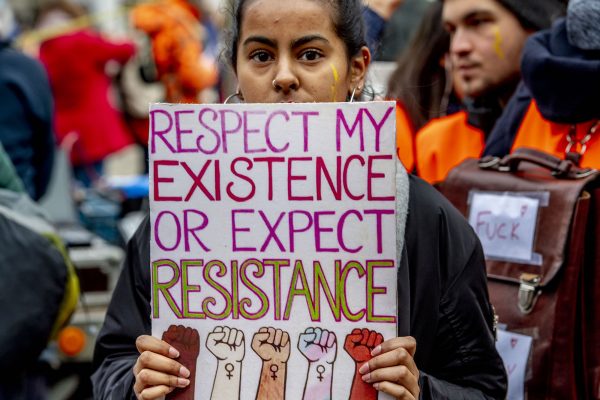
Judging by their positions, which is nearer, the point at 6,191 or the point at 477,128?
the point at 6,191

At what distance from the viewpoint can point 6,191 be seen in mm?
2924

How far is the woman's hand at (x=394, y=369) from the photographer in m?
1.73

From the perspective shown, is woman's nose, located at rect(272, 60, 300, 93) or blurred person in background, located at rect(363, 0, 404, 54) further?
blurred person in background, located at rect(363, 0, 404, 54)

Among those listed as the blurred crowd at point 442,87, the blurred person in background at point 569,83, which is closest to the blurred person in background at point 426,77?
the blurred crowd at point 442,87

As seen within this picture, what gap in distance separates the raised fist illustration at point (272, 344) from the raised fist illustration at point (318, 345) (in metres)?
0.03

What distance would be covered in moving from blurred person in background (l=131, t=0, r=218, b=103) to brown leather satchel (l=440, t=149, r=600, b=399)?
5.52 m

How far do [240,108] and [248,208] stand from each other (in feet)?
0.64

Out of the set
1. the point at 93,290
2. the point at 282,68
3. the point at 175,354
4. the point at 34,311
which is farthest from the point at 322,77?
the point at 93,290

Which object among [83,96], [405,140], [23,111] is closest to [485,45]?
[405,140]

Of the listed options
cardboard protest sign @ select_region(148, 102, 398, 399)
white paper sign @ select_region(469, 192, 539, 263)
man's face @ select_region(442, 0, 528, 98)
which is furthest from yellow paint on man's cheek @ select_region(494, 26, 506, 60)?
cardboard protest sign @ select_region(148, 102, 398, 399)

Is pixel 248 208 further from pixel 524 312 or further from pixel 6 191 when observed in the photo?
pixel 6 191

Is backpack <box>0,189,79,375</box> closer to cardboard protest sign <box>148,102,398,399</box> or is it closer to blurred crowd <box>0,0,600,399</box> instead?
blurred crowd <box>0,0,600,399</box>

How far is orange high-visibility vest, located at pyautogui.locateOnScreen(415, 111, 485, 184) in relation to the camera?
10.3 feet

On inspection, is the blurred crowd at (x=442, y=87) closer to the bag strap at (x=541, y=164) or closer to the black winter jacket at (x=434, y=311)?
the bag strap at (x=541, y=164)
